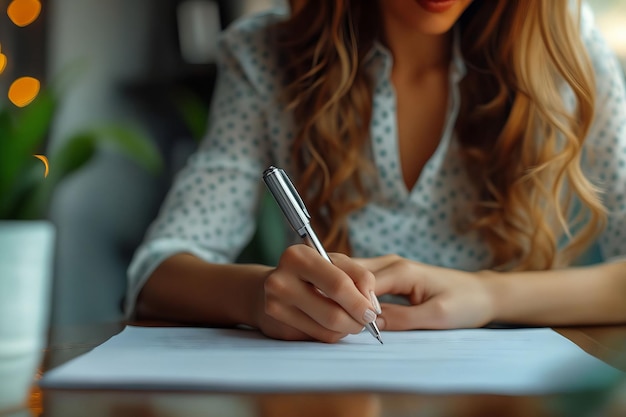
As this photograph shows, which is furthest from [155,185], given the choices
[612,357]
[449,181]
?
[612,357]

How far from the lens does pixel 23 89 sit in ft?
6.40

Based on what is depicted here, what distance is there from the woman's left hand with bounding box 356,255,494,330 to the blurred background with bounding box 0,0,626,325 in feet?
4.23

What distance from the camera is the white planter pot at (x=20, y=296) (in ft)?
1.23

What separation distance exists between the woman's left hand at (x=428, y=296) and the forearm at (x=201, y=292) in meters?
0.12

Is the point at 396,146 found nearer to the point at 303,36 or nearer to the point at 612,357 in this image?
the point at 303,36

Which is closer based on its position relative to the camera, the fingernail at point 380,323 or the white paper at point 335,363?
the white paper at point 335,363

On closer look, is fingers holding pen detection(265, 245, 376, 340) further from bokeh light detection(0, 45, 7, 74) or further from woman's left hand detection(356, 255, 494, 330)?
bokeh light detection(0, 45, 7, 74)

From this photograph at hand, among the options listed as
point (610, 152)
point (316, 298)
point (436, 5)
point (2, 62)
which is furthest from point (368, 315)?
point (2, 62)

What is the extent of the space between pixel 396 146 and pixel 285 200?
0.47 metres

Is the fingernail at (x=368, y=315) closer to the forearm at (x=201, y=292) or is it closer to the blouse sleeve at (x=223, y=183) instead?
the forearm at (x=201, y=292)

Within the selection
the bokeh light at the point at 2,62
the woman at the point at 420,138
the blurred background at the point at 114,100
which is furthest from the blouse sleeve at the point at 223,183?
the bokeh light at the point at 2,62

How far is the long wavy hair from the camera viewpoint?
3.30 feet

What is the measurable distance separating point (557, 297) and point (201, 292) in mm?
368

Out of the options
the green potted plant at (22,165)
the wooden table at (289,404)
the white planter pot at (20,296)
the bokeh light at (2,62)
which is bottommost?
the wooden table at (289,404)
